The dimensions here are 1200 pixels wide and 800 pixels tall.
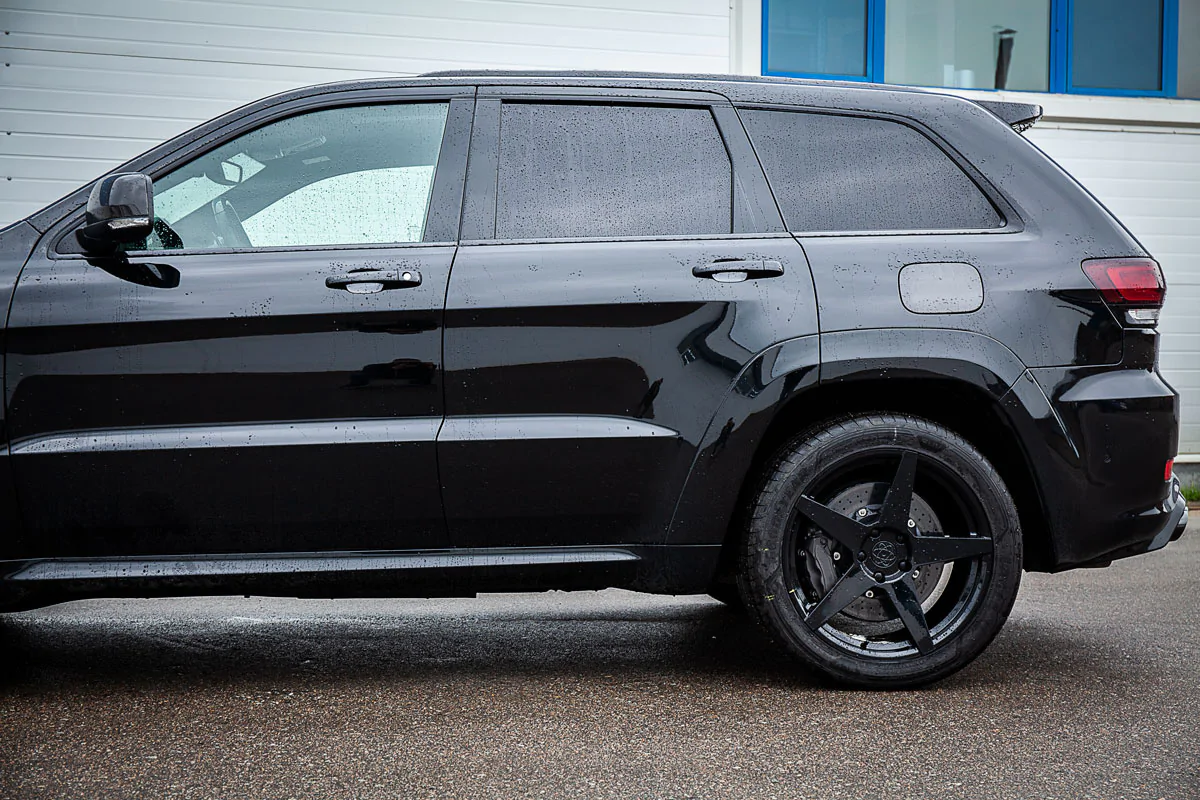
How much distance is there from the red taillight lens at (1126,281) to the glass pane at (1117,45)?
282 inches

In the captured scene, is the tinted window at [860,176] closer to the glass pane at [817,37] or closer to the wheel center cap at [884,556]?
the wheel center cap at [884,556]

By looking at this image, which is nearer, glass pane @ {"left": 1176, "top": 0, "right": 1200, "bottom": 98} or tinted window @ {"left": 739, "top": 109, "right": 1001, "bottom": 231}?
tinted window @ {"left": 739, "top": 109, "right": 1001, "bottom": 231}

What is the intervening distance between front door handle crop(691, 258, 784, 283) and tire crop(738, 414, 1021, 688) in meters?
0.48

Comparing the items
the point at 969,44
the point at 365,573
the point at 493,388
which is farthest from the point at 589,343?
the point at 969,44

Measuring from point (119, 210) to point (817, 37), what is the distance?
715cm

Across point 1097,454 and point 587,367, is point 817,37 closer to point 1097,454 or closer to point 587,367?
point 1097,454

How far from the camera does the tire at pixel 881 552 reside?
124 inches

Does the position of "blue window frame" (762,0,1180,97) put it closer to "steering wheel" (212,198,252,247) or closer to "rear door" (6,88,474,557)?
"steering wheel" (212,198,252,247)

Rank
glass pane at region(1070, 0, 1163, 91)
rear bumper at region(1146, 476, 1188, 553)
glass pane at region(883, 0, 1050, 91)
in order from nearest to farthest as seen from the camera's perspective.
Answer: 1. rear bumper at region(1146, 476, 1188, 553)
2. glass pane at region(883, 0, 1050, 91)
3. glass pane at region(1070, 0, 1163, 91)

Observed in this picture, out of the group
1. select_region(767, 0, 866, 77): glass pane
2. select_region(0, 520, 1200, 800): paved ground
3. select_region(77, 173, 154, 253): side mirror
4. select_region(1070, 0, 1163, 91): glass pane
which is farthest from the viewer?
select_region(1070, 0, 1163, 91): glass pane

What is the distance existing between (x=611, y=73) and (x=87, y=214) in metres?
1.61

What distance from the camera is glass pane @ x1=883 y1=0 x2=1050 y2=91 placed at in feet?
30.3

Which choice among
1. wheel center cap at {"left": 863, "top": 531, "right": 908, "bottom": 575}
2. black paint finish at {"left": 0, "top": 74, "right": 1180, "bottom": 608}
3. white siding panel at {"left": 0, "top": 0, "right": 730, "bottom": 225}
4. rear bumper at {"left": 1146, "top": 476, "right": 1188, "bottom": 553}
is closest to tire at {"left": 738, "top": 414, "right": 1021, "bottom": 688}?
wheel center cap at {"left": 863, "top": 531, "right": 908, "bottom": 575}

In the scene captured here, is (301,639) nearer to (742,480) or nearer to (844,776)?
(742,480)
